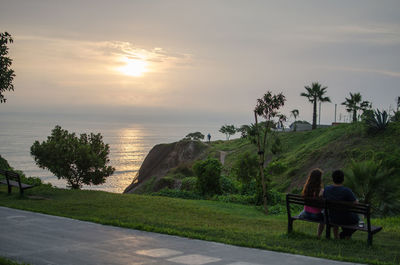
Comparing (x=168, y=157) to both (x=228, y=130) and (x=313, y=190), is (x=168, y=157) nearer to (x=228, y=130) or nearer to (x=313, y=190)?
(x=313, y=190)

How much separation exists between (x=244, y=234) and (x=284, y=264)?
2.30 m

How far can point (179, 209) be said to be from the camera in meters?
13.6

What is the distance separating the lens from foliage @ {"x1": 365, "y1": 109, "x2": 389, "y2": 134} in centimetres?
3900

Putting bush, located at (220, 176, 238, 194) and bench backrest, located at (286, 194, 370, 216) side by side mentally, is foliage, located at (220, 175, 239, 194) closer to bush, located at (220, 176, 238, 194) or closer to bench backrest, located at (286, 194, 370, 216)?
bush, located at (220, 176, 238, 194)

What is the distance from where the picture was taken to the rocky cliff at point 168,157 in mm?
67312

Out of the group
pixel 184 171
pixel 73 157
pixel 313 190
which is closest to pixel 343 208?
pixel 313 190

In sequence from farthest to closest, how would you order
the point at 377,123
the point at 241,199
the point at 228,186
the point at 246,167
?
the point at 377,123 < the point at 228,186 < the point at 246,167 < the point at 241,199

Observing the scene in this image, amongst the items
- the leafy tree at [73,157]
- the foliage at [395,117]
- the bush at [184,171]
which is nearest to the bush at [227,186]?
the leafy tree at [73,157]

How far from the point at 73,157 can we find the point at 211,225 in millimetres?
16146

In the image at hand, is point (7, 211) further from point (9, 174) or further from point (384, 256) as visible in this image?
point (384, 256)

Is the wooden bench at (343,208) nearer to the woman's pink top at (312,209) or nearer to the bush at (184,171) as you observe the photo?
the woman's pink top at (312,209)

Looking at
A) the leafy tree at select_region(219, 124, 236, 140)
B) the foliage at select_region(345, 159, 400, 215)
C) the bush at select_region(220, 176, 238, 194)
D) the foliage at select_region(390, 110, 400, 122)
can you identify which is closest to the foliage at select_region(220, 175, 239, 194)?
the bush at select_region(220, 176, 238, 194)

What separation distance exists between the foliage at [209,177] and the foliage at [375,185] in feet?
30.1

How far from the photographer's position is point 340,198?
868 centimetres
